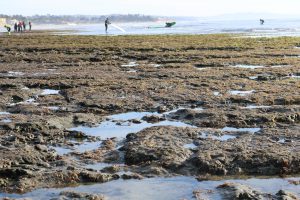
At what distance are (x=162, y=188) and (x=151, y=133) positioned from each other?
2.88 m

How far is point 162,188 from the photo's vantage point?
7.71 m

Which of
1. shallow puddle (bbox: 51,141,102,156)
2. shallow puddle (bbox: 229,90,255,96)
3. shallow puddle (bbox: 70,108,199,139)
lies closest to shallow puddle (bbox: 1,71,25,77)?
shallow puddle (bbox: 70,108,199,139)

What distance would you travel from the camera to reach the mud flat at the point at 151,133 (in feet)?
25.8

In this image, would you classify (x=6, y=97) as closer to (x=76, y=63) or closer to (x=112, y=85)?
(x=112, y=85)

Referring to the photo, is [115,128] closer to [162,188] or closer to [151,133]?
[151,133]

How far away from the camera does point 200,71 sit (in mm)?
20203

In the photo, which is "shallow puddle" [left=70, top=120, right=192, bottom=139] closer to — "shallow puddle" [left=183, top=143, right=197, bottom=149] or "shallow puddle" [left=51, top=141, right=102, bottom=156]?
"shallow puddle" [left=51, top=141, right=102, bottom=156]

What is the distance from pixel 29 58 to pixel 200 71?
34.5 ft

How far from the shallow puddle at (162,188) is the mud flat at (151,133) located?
0.02m

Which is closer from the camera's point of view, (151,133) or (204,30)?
(151,133)

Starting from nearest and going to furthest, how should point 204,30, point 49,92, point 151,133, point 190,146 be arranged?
point 190,146 < point 151,133 < point 49,92 < point 204,30

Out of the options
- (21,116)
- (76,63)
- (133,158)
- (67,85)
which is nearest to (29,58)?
(76,63)

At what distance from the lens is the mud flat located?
7875mm

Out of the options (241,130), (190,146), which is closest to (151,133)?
(190,146)
